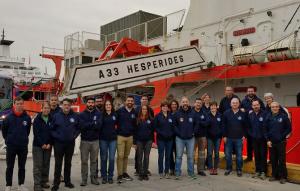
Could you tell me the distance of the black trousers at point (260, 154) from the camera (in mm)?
6949

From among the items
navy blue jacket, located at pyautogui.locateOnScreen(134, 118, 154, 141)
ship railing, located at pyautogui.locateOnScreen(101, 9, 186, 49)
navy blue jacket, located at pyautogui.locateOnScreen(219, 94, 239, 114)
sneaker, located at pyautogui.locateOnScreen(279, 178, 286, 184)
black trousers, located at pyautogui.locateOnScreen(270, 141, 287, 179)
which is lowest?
sneaker, located at pyautogui.locateOnScreen(279, 178, 286, 184)

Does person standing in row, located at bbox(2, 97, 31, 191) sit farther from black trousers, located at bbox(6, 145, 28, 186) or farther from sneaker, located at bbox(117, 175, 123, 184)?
sneaker, located at bbox(117, 175, 123, 184)

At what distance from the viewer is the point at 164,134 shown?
22.9ft

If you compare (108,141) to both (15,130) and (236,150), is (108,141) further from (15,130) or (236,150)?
(236,150)

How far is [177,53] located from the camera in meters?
9.63

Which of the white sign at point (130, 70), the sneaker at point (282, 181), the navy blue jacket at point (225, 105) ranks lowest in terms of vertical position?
the sneaker at point (282, 181)

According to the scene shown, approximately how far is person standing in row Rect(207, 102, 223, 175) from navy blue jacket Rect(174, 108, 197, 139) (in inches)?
20.0

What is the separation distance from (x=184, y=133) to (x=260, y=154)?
1.58 metres

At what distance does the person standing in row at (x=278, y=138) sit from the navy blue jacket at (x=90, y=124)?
10.6ft

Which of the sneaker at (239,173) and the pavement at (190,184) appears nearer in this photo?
the pavement at (190,184)

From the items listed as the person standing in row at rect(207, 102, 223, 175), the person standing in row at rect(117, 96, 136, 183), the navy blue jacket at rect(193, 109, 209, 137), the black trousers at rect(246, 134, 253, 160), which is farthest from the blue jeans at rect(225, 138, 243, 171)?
the person standing in row at rect(117, 96, 136, 183)

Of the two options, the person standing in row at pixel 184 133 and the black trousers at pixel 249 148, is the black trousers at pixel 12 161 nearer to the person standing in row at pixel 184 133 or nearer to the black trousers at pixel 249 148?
the person standing in row at pixel 184 133

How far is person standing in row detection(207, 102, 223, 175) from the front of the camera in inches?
292

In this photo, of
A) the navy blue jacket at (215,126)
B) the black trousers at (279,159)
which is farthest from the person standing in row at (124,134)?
the black trousers at (279,159)
